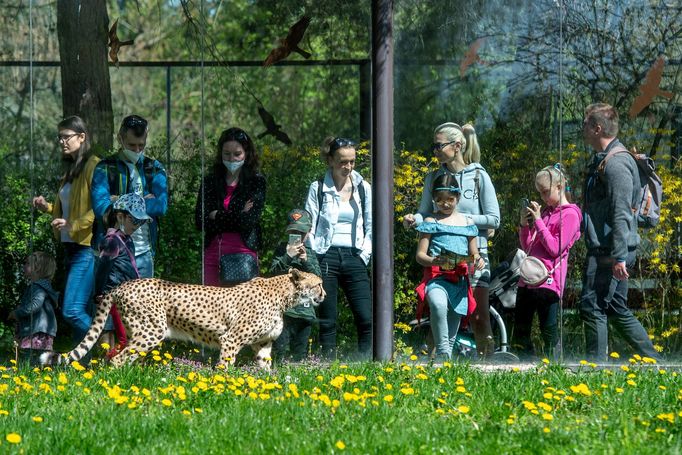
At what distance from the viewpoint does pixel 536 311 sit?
29.9ft

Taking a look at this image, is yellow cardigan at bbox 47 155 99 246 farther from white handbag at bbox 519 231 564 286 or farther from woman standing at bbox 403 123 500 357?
white handbag at bbox 519 231 564 286

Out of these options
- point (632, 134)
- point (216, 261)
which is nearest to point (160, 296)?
point (216, 261)

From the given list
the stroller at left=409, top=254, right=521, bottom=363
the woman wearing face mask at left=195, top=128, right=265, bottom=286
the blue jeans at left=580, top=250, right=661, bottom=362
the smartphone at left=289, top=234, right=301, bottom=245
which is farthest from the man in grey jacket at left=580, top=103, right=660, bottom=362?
the woman wearing face mask at left=195, top=128, right=265, bottom=286

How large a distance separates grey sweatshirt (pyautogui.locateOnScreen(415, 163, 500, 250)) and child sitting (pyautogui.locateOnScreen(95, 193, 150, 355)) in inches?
82.2

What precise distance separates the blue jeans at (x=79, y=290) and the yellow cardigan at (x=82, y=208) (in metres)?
0.09

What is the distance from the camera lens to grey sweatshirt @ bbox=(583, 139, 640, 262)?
892cm

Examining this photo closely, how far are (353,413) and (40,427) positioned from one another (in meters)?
1.60

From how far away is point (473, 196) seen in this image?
Answer: 909 centimetres

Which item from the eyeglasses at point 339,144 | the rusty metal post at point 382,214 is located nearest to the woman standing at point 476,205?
the rusty metal post at point 382,214

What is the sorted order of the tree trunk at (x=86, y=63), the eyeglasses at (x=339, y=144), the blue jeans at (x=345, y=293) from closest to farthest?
the blue jeans at (x=345, y=293) < the eyeglasses at (x=339, y=144) < the tree trunk at (x=86, y=63)

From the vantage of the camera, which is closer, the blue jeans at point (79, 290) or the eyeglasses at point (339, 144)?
the blue jeans at point (79, 290)

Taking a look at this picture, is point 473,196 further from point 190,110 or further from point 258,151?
point 190,110

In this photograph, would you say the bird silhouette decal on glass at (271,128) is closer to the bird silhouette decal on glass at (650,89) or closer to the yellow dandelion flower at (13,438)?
the bird silhouette decal on glass at (650,89)

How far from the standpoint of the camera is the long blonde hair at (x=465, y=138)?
360 inches
